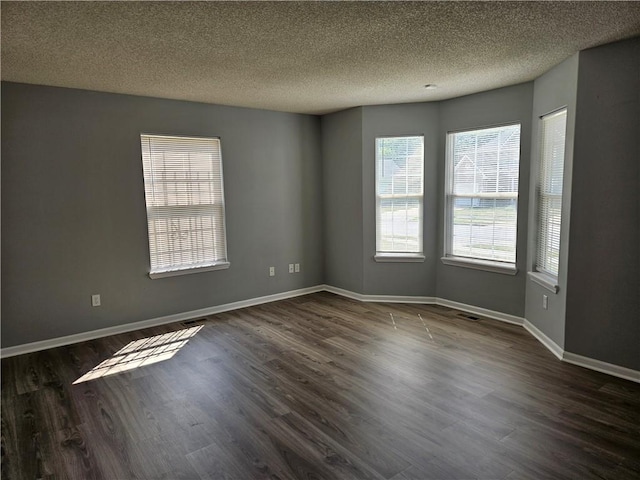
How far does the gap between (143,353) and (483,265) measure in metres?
3.56

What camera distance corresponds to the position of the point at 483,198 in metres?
4.50

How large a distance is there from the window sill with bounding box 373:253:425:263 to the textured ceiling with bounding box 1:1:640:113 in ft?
6.48

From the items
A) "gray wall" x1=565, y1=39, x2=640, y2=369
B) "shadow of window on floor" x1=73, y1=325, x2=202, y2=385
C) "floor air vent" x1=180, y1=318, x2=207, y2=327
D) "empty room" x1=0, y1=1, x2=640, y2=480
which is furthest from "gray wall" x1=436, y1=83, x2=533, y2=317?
"shadow of window on floor" x1=73, y1=325, x2=202, y2=385

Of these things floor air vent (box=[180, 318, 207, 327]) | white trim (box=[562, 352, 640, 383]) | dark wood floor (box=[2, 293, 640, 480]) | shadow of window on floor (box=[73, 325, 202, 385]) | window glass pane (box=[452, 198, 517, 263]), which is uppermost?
window glass pane (box=[452, 198, 517, 263])

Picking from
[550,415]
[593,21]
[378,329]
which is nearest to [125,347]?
[378,329]

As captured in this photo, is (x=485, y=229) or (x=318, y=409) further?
(x=485, y=229)

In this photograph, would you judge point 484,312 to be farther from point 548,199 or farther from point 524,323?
point 548,199

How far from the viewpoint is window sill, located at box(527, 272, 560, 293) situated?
3515 millimetres

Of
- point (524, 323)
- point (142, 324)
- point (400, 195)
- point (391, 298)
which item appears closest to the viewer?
point (524, 323)

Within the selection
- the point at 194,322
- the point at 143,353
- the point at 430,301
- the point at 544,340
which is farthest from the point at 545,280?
the point at 143,353

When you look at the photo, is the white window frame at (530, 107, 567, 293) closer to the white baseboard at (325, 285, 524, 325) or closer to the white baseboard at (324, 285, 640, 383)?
the white baseboard at (324, 285, 640, 383)

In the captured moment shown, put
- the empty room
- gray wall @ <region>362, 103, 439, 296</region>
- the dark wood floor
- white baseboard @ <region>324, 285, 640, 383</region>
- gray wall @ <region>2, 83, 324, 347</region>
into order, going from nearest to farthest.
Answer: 1. the dark wood floor
2. the empty room
3. white baseboard @ <region>324, 285, 640, 383</region>
4. gray wall @ <region>2, 83, 324, 347</region>
5. gray wall @ <region>362, 103, 439, 296</region>

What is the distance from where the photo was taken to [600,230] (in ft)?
10.3

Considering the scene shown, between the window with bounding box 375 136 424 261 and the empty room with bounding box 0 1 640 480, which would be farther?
the window with bounding box 375 136 424 261
